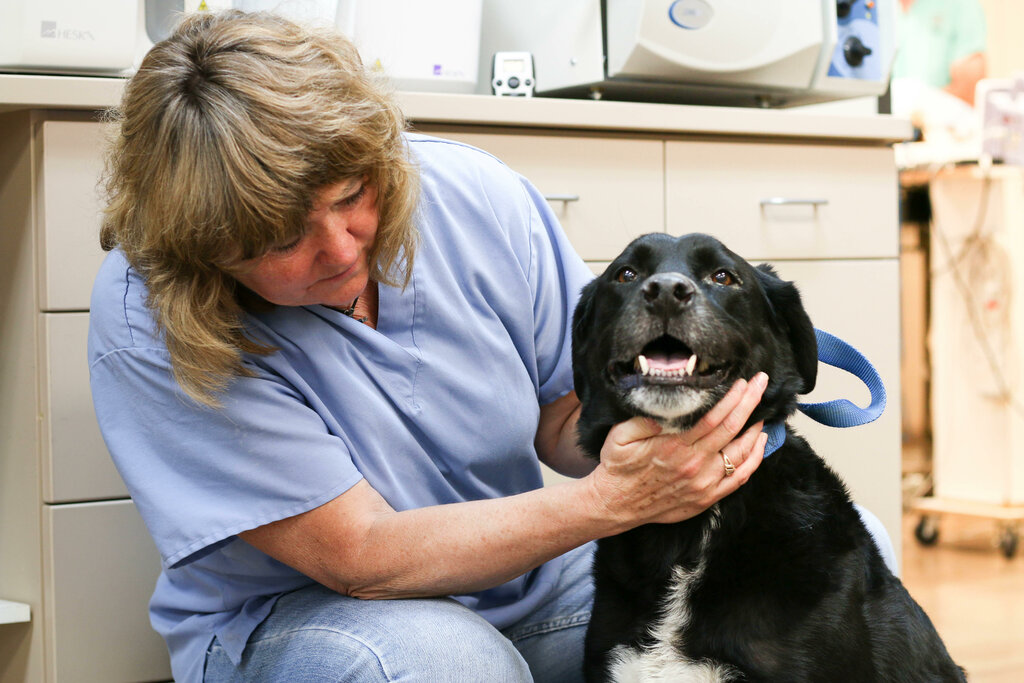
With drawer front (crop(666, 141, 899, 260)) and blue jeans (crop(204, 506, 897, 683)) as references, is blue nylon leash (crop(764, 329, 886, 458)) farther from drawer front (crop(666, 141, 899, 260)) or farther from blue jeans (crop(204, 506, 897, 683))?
drawer front (crop(666, 141, 899, 260))

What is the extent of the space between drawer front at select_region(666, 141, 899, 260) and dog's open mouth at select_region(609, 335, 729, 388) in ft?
2.42

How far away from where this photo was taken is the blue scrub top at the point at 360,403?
1.06 meters

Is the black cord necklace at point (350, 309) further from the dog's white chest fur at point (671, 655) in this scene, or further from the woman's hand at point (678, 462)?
the dog's white chest fur at point (671, 655)

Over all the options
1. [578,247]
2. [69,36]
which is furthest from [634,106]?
[69,36]

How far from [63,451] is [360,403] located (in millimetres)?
485

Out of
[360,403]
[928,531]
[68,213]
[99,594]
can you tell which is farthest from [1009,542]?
[68,213]

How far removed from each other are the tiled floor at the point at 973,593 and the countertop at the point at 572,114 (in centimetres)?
103

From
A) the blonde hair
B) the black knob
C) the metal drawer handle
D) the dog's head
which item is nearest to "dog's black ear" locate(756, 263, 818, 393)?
the dog's head

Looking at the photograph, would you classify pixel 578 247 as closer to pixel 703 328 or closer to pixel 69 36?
pixel 703 328

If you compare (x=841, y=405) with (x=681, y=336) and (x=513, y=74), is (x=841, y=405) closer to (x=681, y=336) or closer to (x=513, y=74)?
(x=681, y=336)

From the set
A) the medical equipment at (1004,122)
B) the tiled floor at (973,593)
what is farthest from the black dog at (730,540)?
the medical equipment at (1004,122)

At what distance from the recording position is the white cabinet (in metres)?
1.34

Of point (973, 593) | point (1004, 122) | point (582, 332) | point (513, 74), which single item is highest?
point (1004, 122)

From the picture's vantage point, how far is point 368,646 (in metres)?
1.01
